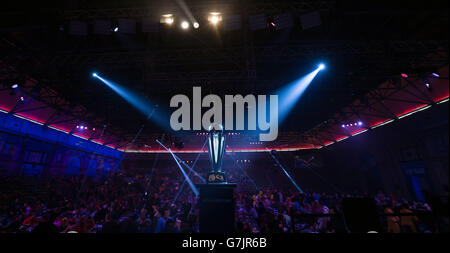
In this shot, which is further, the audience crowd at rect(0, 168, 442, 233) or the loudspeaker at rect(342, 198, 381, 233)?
the audience crowd at rect(0, 168, 442, 233)

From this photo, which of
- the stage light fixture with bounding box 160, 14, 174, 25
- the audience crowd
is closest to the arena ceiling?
the stage light fixture with bounding box 160, 14, 174, 25

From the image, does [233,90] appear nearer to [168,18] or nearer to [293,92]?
[293,92]

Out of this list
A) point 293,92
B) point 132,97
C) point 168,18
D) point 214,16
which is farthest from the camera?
point 132,97

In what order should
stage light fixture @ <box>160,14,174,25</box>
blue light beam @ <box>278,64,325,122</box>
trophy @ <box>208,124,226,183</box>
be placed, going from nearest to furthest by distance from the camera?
trophy @ <box>208,124,226,183</box> < stage light fixture @ <box>160,14,174,25</box> < blue light beam @ <box>278,64,325,122</box>

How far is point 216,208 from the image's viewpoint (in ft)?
10.8

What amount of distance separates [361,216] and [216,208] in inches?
101

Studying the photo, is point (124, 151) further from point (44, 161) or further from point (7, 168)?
point (7, 168)

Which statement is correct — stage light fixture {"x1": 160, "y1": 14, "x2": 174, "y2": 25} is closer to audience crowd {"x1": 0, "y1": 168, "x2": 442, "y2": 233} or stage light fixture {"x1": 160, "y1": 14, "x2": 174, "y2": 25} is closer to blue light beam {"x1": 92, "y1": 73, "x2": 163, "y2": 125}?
blue light beam {"x1": 92, "y1": 73, "x2": 163, "y2": 125}

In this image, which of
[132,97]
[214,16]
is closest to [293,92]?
[214,16]

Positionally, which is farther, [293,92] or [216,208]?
[293,92]

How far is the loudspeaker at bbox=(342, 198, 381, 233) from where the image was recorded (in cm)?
324

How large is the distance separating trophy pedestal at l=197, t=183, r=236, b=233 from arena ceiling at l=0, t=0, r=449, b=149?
457 centimetres
